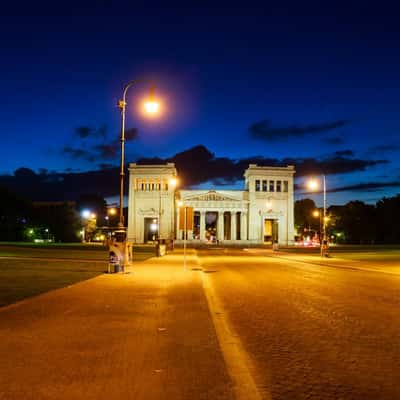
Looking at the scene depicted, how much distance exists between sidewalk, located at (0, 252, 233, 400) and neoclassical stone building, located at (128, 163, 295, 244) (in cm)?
10672

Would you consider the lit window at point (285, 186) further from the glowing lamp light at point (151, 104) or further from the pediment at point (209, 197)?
the glowing lamp light at point (151, 104)

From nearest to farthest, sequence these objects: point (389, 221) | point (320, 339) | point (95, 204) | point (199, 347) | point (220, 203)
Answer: point (199, 347)
point (320, 339)
point (389, 221)
point (220, 203)
point (95, 204)

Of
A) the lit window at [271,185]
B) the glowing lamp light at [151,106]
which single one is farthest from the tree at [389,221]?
the glowing lamp light at [151,106]

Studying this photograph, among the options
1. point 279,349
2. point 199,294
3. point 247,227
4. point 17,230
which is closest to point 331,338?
point 279,349

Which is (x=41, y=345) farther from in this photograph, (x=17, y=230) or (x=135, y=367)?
(x=17, y=230)

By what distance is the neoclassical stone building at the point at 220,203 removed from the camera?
121250mm

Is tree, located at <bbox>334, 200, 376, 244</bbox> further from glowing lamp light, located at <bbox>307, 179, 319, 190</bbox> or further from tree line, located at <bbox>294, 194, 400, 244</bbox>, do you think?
glowing lamp light, located at <bbox>307, 179, 319, 190</bbox>

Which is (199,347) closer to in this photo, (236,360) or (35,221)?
(236,360)

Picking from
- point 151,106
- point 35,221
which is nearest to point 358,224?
point 35,221

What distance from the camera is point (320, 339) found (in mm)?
8961

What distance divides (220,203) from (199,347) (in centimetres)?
11451

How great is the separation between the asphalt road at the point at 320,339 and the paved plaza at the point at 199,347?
0.06ft

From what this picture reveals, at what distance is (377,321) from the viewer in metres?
10.8

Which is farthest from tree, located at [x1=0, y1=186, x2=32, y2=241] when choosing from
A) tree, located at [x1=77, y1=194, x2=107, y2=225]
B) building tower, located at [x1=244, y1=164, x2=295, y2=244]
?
tree, located at [x1=77, y1=194, x2=107, y2=225]
